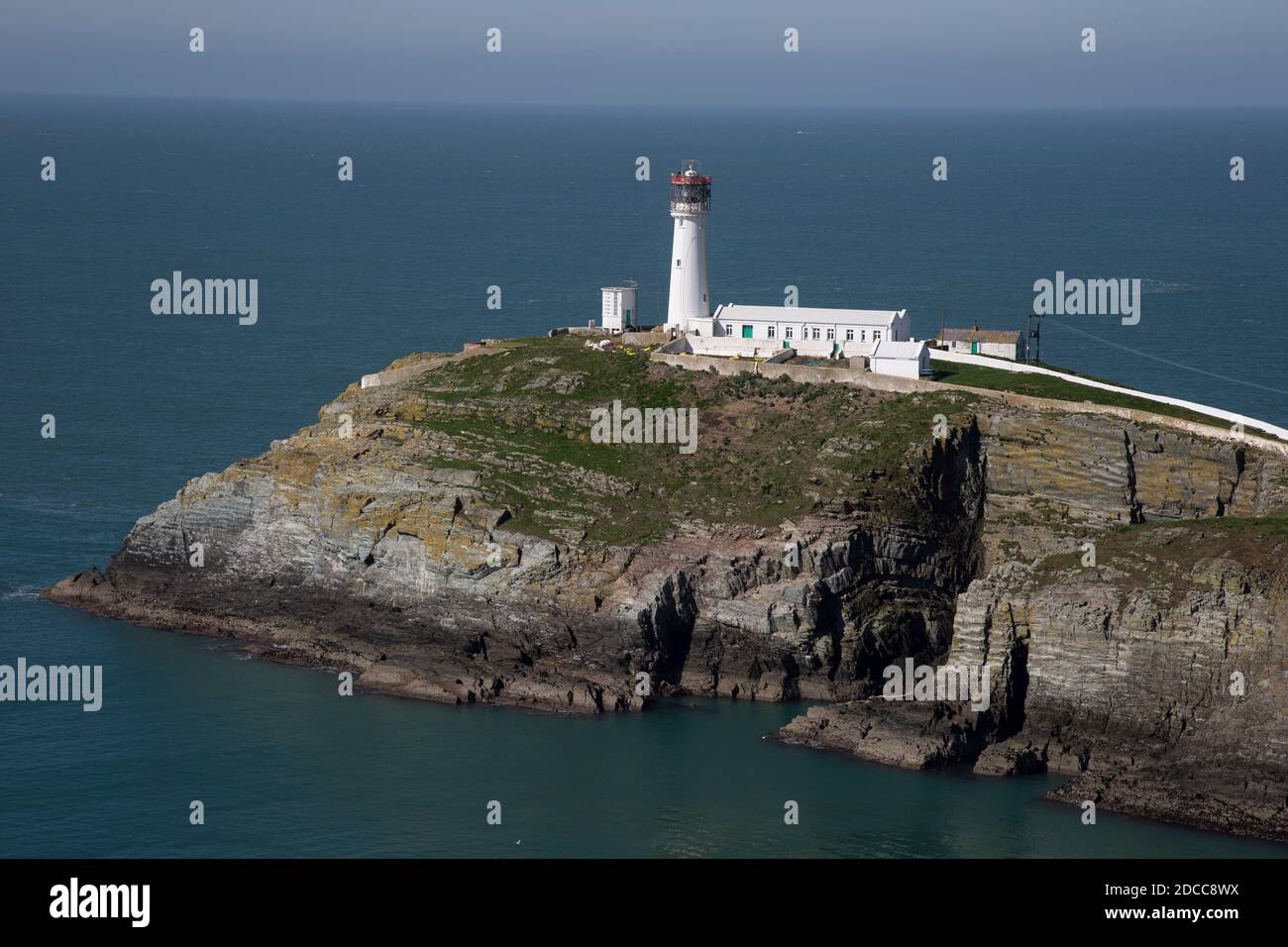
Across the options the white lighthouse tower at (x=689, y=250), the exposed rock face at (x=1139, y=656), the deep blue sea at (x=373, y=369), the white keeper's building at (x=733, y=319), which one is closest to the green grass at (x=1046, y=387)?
the exposed rock face at (x=1139, y=656)

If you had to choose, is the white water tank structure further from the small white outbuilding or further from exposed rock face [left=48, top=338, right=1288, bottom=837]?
the small white outbuilding

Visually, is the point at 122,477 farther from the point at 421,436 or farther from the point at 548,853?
the point at 548,853

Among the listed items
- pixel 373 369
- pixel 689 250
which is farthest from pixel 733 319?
pixel 373 369

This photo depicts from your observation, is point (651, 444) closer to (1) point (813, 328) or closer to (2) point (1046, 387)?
(1) point (813, 328)

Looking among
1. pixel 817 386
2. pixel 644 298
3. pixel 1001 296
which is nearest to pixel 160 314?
pixel 644 298

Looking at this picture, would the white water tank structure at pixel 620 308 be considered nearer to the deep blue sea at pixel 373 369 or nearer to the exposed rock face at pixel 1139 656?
the deep blue sea at pixel 373 369

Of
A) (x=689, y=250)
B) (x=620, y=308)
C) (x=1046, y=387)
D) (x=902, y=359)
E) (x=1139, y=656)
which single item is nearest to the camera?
(x=1139, y=656)
